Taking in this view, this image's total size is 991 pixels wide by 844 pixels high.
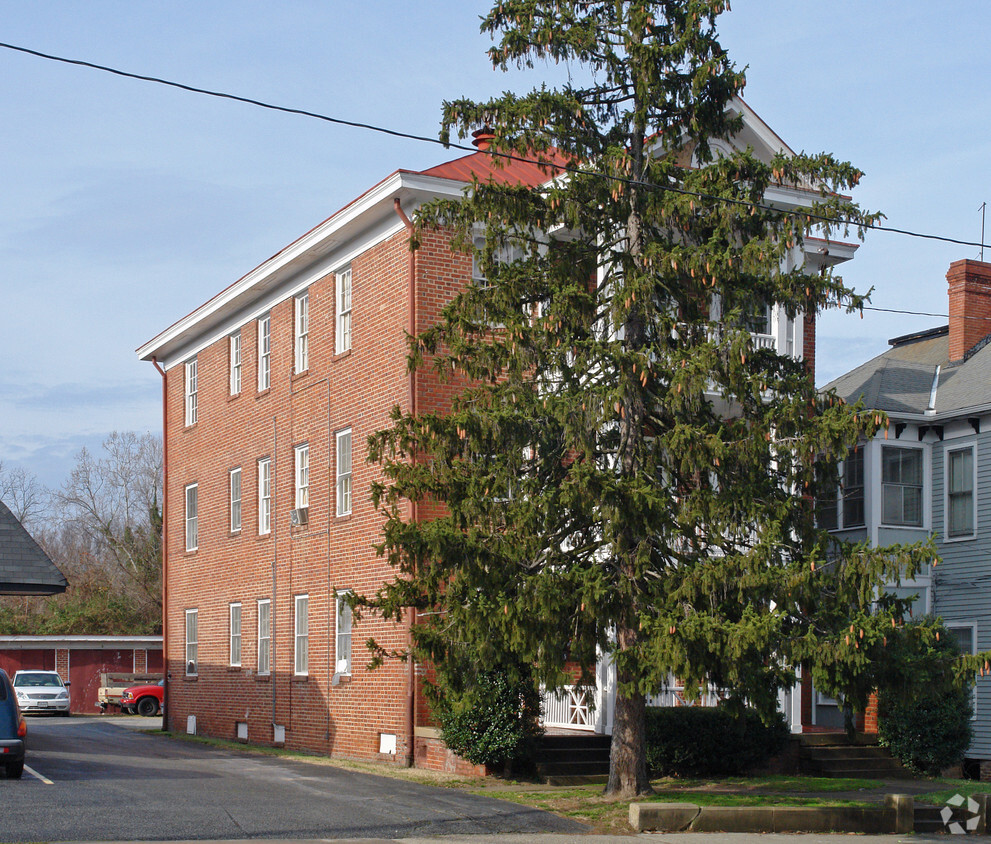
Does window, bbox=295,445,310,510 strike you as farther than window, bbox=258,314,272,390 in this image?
No

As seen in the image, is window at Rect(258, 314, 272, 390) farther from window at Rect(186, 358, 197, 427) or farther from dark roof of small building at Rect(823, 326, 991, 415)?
dark roof of small building at Rect(823, 326, 991, 415)

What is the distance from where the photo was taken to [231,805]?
48.6 ft

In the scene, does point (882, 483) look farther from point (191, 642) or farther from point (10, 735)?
point (10, 735)

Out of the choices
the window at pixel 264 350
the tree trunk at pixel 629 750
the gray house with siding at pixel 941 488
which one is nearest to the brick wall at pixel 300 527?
the window at pixel 264 350

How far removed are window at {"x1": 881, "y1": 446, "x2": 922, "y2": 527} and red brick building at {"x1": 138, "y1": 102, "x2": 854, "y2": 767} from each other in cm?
357

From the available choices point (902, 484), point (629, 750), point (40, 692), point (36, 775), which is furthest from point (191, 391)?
point (629, 750)

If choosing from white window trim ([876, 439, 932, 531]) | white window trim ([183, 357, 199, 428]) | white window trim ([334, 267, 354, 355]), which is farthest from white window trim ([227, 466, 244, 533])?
white window trim ([876, 439, 932, 531])

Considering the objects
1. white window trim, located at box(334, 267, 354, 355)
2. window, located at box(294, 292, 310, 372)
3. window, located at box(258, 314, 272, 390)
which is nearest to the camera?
white window trim, located at box(334, 267, 354, 355)

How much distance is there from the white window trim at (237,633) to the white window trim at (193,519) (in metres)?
3.13

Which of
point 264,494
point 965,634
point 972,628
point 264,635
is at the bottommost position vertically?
point 264,635

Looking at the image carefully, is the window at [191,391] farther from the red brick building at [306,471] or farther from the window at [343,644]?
the window at [343,644]

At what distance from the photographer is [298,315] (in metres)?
25.3

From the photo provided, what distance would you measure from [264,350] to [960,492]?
14.4m

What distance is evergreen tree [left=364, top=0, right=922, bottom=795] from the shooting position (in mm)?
13797
